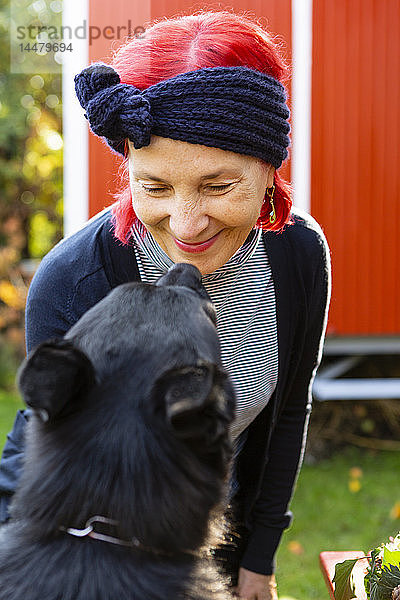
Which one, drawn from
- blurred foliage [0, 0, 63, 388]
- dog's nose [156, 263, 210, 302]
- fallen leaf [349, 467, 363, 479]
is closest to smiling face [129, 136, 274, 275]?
dog's nose [156, 263, 210, 302]

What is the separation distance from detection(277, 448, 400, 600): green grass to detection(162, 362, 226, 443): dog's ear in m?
3.34

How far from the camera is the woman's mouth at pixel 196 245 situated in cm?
217

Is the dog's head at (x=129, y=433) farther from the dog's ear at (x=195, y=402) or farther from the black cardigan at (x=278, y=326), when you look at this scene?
the black cardigan at (x=278, y=326)

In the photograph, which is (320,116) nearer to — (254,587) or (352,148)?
(352,148)

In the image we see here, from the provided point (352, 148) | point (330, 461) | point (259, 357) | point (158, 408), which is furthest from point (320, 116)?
point (158, 408)

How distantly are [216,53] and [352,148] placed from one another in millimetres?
4044

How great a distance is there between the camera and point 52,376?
1541mm

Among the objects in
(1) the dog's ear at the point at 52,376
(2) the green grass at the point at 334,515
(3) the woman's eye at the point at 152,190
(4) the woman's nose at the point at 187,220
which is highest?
(3) the woman's eye at the point at 152,190

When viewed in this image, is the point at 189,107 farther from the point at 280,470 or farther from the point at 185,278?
the point at 280,470

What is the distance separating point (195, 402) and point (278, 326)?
109 cm

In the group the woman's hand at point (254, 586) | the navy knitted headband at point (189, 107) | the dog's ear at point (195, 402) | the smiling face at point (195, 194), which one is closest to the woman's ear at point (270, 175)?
the smiling face at point (195, 194)

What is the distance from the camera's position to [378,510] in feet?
18.4

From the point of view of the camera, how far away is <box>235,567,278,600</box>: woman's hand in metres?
2.73

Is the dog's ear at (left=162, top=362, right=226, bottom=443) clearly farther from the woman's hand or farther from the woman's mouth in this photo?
the woman's hand
